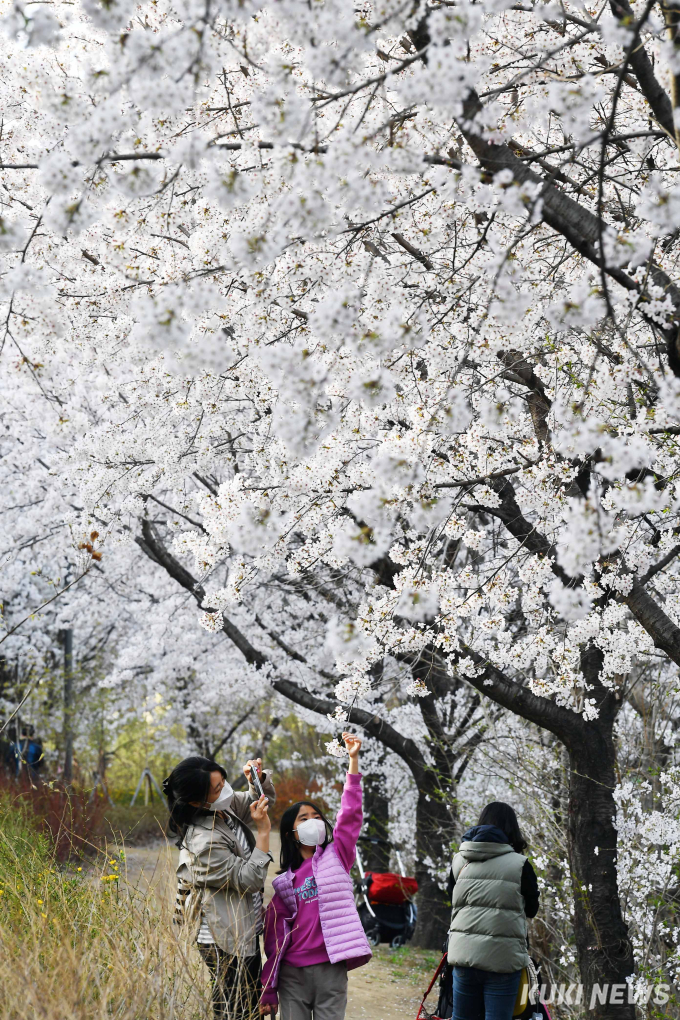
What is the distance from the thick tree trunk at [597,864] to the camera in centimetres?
549

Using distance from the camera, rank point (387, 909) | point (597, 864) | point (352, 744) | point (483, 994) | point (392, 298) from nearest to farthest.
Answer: point (392, 298), point (352, 744), point (483, 994), point (597, 864), point (387, 909)

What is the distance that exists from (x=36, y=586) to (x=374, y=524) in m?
15.4

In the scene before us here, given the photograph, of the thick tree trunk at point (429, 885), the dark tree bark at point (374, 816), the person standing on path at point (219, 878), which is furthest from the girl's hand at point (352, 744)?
the dark tree bark at point (374, 816)

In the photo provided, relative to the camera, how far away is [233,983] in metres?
3.84

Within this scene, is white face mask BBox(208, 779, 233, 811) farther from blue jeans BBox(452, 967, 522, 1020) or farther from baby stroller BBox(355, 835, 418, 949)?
baby stroller BBox(355, 835, 418, 949)

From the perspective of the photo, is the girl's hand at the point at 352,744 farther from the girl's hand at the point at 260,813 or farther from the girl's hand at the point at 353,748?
the girl's hand at the point at 260,813

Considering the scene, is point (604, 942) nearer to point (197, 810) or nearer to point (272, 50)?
point (197, 810)

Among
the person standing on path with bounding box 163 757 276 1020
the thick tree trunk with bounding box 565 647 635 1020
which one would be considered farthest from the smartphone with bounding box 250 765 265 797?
the thick tree trunk with bounding box 565 647 635 1020

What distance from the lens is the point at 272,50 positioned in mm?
4605

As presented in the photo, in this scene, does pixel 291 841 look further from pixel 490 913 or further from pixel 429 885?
pixel 429 885

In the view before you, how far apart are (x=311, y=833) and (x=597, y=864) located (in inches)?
104

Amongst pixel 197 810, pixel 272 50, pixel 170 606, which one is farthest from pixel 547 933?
pixel 170 606

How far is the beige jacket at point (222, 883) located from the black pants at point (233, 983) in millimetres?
55

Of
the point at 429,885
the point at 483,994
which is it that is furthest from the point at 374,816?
the point at 483,994
